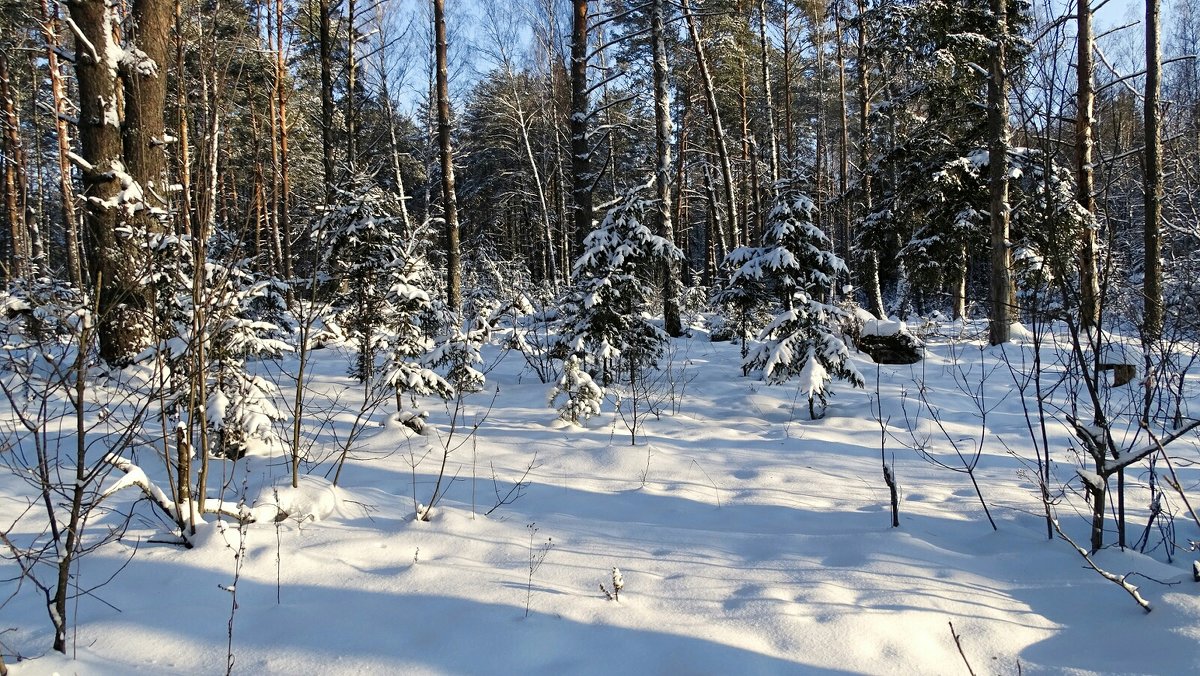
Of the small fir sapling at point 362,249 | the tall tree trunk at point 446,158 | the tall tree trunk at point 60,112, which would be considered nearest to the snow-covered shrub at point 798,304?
the small fir sapling at point 362,249

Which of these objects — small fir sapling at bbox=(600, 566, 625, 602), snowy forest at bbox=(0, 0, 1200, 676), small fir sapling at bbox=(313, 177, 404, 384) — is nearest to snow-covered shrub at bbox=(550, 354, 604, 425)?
snowy forest at bbox=(0, 0, 1200, 676)

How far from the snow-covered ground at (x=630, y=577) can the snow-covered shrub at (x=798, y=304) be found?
1.17 metres

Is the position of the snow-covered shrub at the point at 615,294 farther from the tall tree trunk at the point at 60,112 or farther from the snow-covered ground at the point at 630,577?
the tall tree trunk at the point at 60,112

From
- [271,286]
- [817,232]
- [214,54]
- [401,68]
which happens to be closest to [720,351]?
[817,232]

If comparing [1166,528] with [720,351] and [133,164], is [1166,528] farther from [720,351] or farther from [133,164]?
[133,164]

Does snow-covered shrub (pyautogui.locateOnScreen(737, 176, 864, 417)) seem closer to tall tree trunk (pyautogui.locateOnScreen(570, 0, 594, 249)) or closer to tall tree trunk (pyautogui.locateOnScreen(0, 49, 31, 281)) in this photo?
tall tree trunk (pyautogui.locateOnScreen(570, 0, 594, 249))

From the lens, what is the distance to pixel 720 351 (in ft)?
34.2

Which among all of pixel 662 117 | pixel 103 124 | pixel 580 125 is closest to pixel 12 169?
pixel 103 124

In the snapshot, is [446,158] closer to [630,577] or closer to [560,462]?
[560,462]

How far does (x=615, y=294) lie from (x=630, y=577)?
14.1ft

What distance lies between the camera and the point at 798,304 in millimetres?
6332

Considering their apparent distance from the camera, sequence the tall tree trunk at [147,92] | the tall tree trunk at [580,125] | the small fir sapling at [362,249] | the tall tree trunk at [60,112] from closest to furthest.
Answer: the tall tree trunk at [60,112] → the tall tree trunk at [147,92] → the small fir sapling at [362,249] → the tall tree trunk at [580,125]

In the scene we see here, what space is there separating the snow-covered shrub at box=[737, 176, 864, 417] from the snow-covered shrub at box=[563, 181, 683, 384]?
1.24 m

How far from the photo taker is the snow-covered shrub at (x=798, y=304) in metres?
5.77
